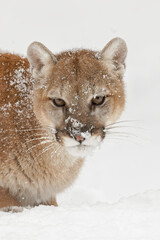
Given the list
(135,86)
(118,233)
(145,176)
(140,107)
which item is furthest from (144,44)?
(118,233)

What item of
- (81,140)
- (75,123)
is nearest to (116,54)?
(75,123)

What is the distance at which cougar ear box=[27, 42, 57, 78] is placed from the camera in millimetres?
5176

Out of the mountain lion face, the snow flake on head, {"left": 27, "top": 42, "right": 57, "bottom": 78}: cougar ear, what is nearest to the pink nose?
the mountain lion face

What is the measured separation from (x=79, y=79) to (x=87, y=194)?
3.07m

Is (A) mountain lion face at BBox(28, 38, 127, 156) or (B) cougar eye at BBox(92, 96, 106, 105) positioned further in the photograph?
(B) cougar eye at BBox(92, 96, 106, 105)

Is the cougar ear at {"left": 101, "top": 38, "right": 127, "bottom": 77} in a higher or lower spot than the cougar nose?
higher

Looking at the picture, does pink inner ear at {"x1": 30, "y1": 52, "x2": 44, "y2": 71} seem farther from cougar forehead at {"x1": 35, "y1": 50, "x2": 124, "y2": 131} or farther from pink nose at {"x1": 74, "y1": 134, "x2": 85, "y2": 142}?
pink nose at {"x1": 74, "y1": 134, "x2": 85, "y2": 142}

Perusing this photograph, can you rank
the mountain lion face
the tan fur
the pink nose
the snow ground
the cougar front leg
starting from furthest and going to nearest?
the cougar front leg → the tan fur → the mountain lion face → the pink nose → the snow ground

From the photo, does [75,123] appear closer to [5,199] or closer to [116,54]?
[116,54]

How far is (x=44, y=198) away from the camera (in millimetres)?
5602

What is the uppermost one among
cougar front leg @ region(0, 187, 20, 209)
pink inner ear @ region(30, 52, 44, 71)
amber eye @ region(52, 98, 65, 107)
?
pink inner ear @ region(30, 52, 44, 71)

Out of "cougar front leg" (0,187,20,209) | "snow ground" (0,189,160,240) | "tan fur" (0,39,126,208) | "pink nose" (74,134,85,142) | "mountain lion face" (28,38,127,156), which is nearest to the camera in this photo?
"snow ground" (0,189,160,240)

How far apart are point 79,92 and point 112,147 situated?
5.30 metres

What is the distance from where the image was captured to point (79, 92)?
472 centimetres
